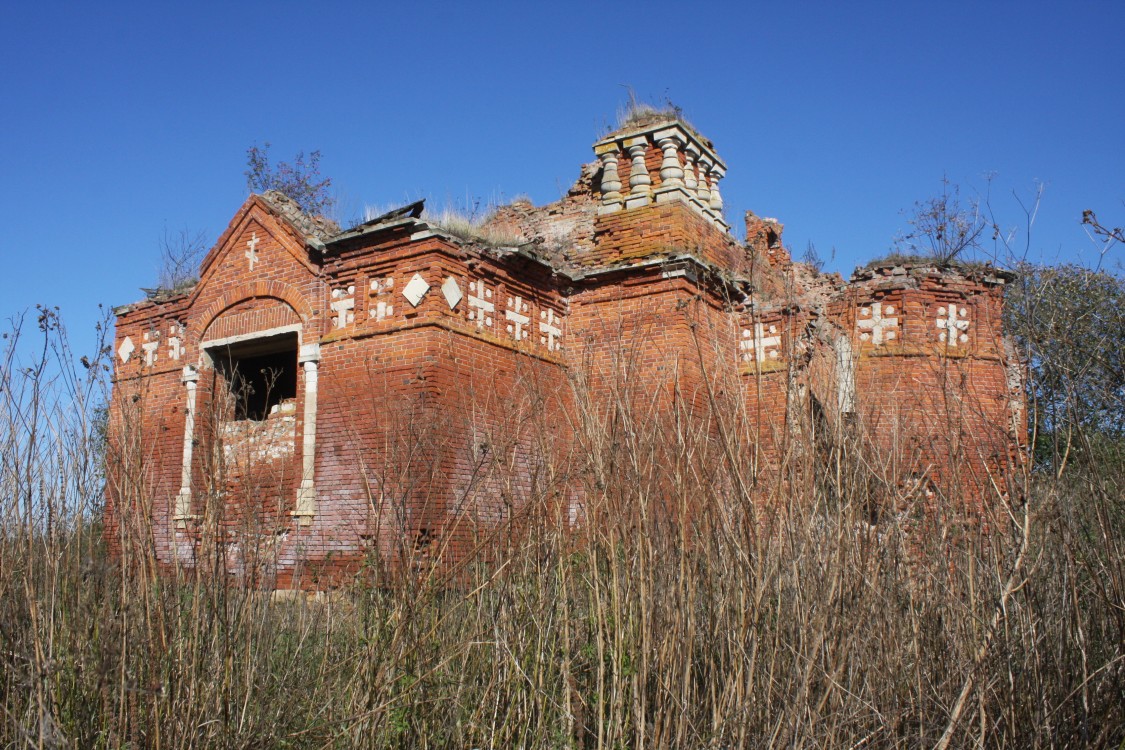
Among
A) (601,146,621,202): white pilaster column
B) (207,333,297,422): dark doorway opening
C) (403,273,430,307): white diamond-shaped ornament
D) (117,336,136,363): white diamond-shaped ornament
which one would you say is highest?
(601,146,621,202): white pilaster column

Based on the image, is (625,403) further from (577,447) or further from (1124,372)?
(1124,372)

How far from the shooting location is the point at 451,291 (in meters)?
9.45

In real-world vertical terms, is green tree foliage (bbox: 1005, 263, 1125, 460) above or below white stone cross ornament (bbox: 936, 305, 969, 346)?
below

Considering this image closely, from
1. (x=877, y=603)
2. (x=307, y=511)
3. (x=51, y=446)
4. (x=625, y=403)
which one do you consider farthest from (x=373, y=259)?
(x=877, y=603)

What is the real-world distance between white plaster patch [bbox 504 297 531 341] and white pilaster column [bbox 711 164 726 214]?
3.33 meters

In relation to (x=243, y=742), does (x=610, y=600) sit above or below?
above

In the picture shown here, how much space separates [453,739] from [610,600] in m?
1.12

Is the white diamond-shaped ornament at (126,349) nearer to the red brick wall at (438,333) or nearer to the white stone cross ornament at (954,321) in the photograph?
the red brick wall at (438,333)

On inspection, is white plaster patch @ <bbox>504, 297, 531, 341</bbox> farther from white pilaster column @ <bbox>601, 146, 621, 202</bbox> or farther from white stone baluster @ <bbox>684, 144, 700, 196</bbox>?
white stone baluster @ <bbox>684, 144, 700, 196</bbox>

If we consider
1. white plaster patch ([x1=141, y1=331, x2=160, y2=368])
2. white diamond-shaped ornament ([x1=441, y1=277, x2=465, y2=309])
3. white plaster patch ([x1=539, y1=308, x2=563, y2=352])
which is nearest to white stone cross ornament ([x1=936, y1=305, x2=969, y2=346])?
white plaster patch ([x1=539, y1=308, x2=563, y2=352])

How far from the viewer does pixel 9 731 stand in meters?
3.52

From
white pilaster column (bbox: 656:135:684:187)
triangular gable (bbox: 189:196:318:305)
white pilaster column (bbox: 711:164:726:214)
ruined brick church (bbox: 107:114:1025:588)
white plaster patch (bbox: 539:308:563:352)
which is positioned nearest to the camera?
ruined brick church (bbox: 107:114:1025:588)

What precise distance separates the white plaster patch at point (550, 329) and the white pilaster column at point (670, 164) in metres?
2.28

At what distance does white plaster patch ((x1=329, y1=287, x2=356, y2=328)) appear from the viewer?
32.4 feet
